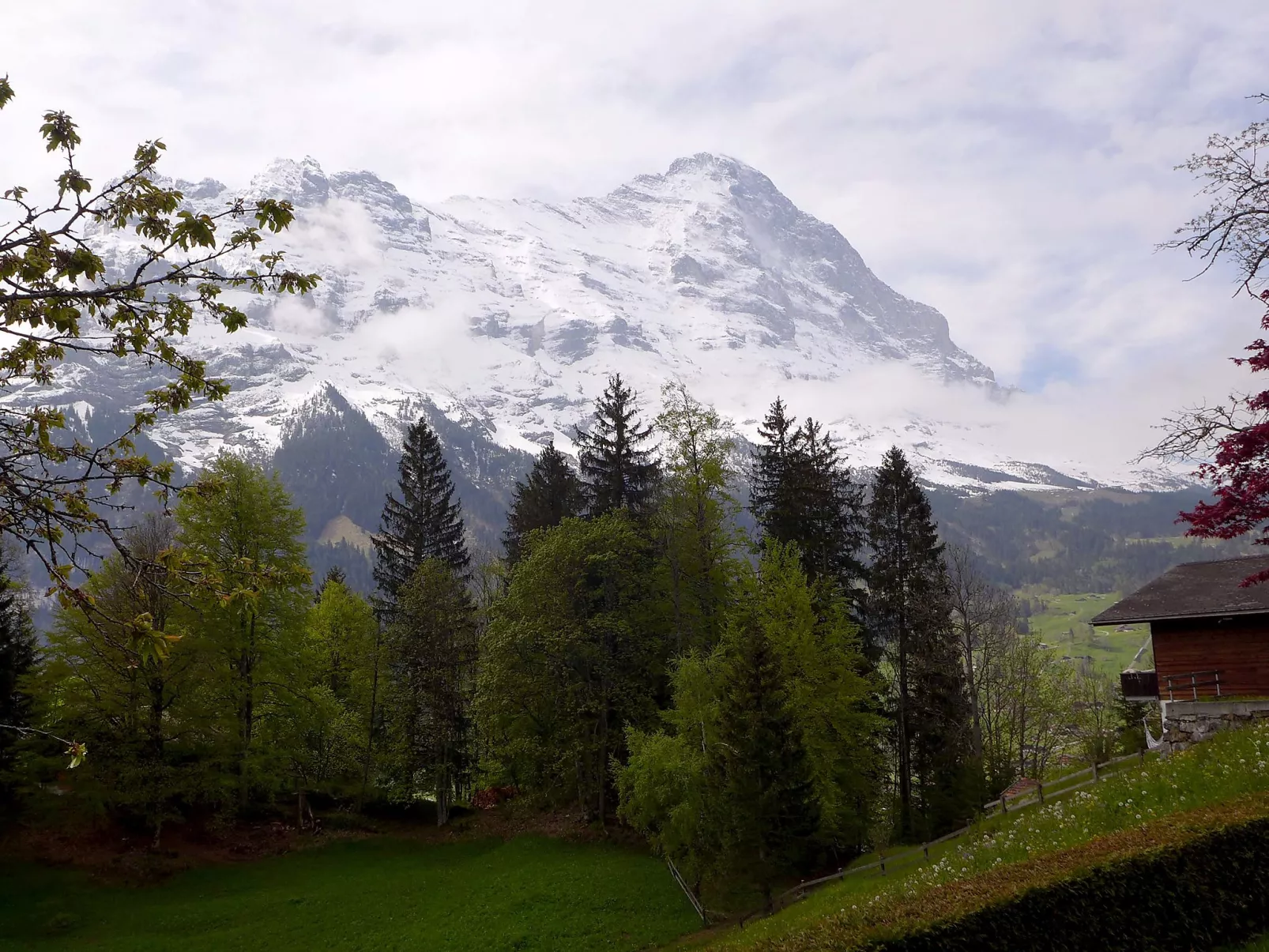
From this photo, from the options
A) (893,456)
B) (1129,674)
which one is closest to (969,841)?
(1129,674)

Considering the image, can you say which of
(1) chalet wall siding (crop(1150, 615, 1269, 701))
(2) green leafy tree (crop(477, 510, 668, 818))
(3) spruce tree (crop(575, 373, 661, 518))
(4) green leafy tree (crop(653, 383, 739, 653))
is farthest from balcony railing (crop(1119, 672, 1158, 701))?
(3) spruce tree (crop(575, 373, 661, 518))

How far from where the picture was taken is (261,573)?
714cm

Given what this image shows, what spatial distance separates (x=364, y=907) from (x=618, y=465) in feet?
79.8

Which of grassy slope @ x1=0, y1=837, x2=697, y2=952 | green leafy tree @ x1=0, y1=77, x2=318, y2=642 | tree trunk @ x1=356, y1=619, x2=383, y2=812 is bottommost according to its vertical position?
grassy slope @ x1=0, y1=837, x2=697, y2=952

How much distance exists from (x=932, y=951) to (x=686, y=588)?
1135 inches

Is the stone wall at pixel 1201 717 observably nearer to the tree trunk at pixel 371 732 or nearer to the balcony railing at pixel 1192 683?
the balcony railing at pixel 1192 683

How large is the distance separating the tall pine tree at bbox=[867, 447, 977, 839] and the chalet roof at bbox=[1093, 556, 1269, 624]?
839 cm

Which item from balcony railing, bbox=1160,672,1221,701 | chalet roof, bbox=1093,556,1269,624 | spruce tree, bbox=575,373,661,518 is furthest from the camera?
spruce tree, bbox=575,373,661,518

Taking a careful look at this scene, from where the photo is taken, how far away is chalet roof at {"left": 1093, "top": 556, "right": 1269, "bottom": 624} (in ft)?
78.4

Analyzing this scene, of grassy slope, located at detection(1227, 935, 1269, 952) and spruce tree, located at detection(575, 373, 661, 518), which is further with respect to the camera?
spruce tree, located at detection(575, 373, 661, 518)

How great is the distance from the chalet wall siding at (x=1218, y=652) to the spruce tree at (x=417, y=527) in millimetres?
39855

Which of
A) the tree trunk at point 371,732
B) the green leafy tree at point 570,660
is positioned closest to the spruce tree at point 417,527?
the tree trunk at point 371,732

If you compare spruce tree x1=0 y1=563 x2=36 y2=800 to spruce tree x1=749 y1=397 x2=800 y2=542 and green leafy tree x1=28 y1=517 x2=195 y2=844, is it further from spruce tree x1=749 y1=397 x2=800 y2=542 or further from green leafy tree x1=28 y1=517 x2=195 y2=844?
spruce tree x1=749 y1=397 x2=800 y2=542

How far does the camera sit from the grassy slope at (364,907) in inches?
993
